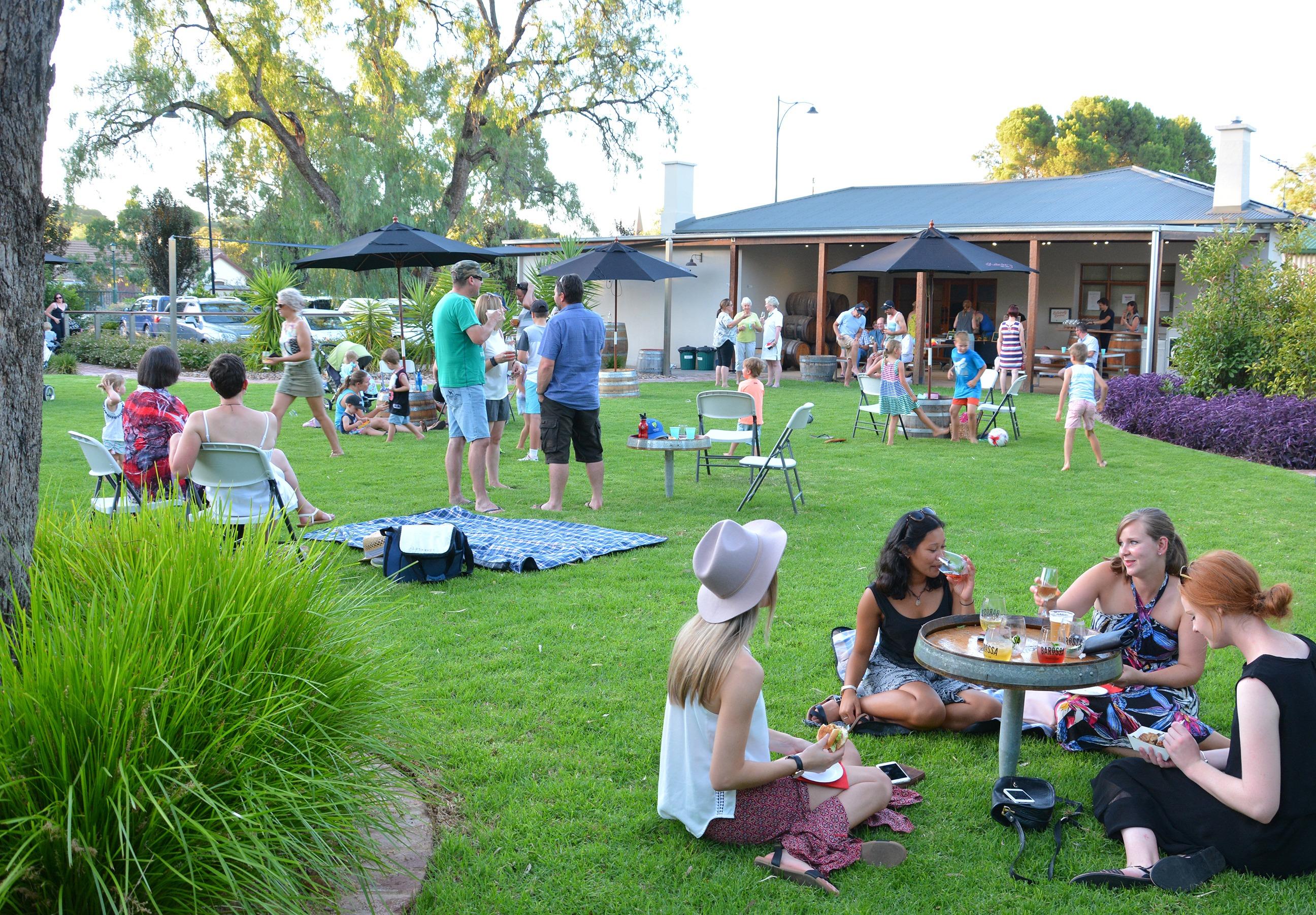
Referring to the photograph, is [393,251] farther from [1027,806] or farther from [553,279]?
[1027,806]

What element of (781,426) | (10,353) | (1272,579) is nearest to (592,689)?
(10,353)

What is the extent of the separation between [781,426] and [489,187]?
1862cm

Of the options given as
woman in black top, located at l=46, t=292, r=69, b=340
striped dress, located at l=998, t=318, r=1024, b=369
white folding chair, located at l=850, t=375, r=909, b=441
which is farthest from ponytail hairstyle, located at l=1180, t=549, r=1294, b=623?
woman in black top, located at l=46, t=292, r=69, b=340

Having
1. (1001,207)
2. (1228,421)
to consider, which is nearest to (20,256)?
(1228,421)

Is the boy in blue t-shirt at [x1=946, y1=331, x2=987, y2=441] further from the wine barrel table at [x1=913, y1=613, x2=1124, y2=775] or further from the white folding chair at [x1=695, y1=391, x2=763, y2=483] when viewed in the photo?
the wine barrel table at [x1=913, y1=613, x2=1124, y2=775]

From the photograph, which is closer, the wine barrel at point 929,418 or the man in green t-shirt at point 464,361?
the man in green t-shirt at point 464,361

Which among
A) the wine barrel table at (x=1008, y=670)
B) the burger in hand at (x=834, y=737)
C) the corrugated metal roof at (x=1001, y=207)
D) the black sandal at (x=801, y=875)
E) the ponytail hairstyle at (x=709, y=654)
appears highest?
the corrugated metal roof at (x=1001, y=207)

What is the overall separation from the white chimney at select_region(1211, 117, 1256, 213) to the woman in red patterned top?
18611mm

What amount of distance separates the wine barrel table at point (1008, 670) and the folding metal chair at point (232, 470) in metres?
3.45

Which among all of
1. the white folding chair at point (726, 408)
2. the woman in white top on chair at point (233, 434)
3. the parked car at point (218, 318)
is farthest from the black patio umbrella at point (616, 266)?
the parked car at point (218, 318)

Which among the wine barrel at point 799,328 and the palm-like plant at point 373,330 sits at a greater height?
the wine barrel at point 799,328

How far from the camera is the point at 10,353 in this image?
2.84 meters

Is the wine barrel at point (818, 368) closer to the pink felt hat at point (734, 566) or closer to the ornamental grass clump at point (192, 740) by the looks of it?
the ornamental grass clump at point (192, 740)

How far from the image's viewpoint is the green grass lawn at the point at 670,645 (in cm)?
299
